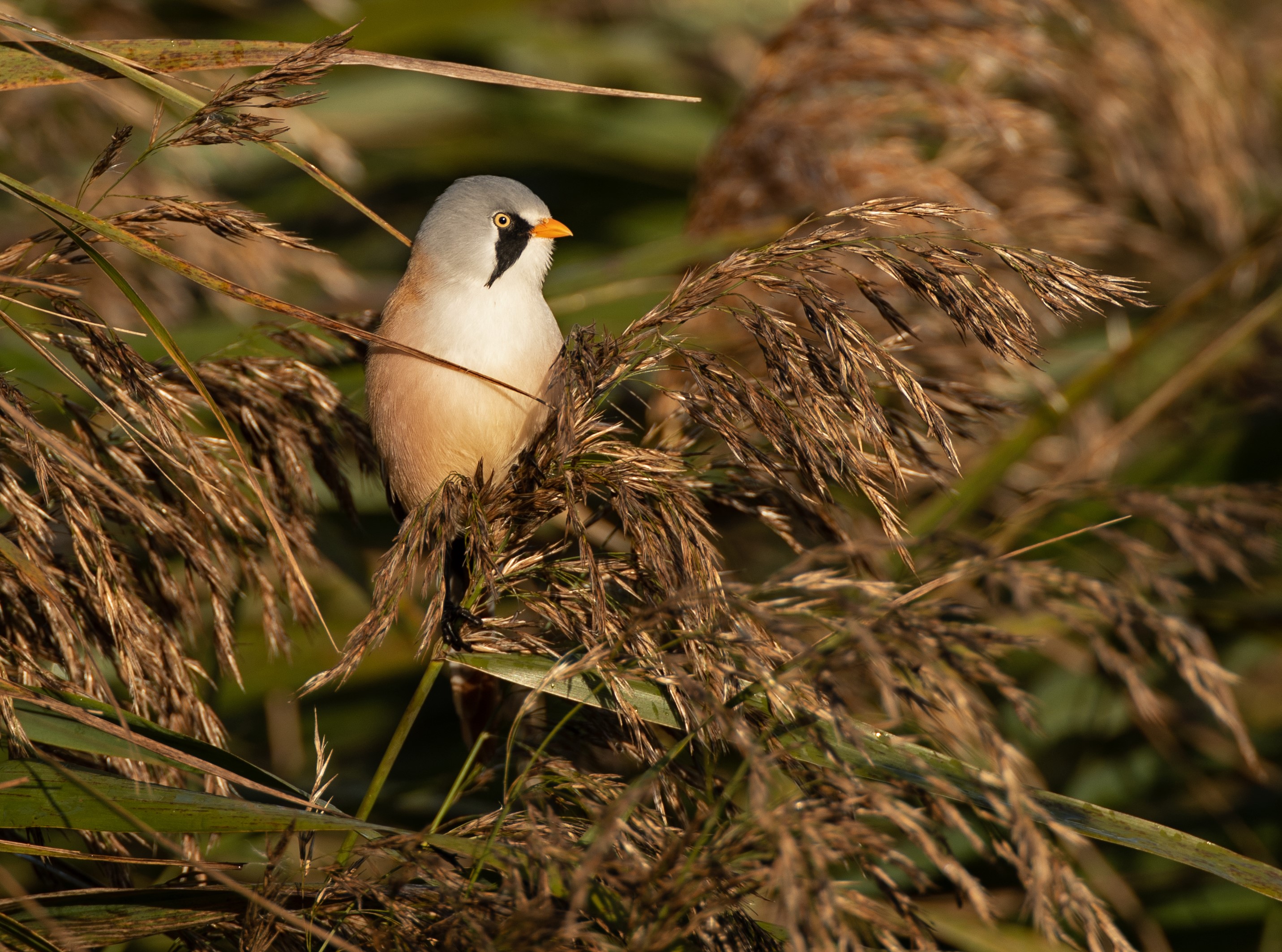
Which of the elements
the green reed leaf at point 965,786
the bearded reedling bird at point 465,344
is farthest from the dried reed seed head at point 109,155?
the green reed leaf at point 965,786

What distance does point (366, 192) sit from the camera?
4816 mm

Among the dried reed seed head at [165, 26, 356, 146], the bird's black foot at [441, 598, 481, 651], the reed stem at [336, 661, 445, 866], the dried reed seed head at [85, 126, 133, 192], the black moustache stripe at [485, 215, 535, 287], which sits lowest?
the reed stem at [336, 661, 445, 866]

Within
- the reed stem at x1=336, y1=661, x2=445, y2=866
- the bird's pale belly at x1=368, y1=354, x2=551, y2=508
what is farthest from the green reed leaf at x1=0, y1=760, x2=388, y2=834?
the bird's pale belly at x1=368, y1=354, x2=551, y2=508

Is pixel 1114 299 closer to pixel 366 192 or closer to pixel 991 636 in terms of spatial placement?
pixel 991 636

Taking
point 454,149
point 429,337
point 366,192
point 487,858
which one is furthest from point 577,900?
point 366,192

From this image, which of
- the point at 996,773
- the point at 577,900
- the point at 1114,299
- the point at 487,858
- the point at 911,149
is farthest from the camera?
the point at 911,149

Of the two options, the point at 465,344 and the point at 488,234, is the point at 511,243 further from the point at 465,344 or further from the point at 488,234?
the point at 465,344

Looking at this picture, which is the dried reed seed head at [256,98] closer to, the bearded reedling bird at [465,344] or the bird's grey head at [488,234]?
the bearded reedling bird at [465,344]

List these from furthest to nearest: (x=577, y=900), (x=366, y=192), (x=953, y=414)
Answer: (x=366, y=192), (x=953, y=414), (x=577, y=900)

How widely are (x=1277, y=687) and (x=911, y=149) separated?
2.88 metres

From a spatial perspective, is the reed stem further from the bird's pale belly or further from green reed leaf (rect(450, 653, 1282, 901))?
the bird's pale belly

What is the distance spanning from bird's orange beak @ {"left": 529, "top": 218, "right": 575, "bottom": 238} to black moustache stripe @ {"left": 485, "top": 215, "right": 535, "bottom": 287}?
0.01 m

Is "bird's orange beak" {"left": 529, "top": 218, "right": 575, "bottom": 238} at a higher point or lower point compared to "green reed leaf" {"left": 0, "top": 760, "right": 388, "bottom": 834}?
higher

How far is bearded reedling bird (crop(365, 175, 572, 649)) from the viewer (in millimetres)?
2045
